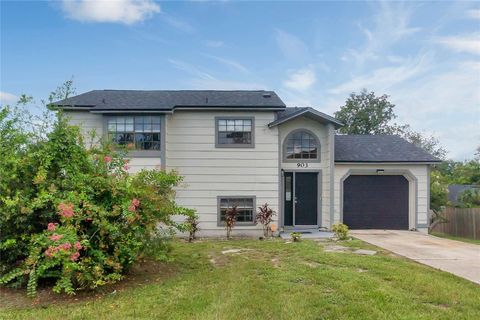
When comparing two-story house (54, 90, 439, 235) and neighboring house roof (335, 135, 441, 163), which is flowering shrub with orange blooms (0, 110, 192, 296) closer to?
two-story house (54, 90, 439, 235)

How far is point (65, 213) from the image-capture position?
4.55 meters

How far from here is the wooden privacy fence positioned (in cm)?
1261

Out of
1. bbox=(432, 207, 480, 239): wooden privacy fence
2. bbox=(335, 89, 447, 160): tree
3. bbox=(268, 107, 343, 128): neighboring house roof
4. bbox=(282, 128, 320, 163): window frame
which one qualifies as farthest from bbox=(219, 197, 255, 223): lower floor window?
bbox=(335, 89, 447, 160): tree

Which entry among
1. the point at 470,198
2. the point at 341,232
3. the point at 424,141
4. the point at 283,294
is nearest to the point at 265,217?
the point at 341,232

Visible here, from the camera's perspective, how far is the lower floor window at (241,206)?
11.0 m

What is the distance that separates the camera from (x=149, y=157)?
34.3 ft

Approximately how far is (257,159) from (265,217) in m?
2.02

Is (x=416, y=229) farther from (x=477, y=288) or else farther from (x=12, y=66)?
(x=12, y=66)

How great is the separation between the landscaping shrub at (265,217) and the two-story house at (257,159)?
0.76 ft

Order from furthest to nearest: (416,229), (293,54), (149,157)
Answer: (293,54), (416,229), (149,157)

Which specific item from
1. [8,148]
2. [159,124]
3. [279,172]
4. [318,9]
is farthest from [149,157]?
[318,9]

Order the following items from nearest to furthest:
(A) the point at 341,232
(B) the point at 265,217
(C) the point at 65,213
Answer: (C) the point at 65,213 → (A) the point at 341,232 → (B) the point at 265,217

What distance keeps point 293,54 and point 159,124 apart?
290 inches

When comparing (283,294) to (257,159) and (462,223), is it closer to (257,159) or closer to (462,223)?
(257,159)
